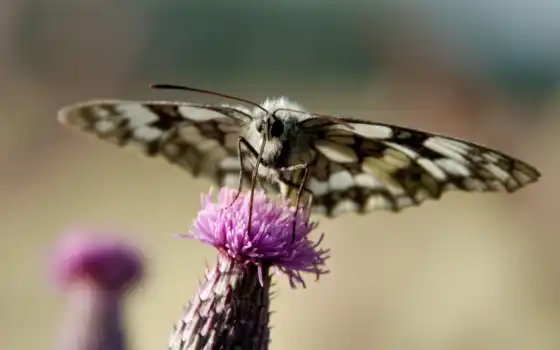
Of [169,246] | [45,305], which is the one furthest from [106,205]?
[45,305]

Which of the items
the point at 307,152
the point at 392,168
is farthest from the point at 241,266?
the point at 392,168

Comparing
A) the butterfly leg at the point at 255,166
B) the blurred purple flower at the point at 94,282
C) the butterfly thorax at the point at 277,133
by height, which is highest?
the butterfly thorax at the point at 277,133

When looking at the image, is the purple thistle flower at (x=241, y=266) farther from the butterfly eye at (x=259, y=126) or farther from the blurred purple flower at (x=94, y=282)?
the blurred purple flower at (x=94, y=282)

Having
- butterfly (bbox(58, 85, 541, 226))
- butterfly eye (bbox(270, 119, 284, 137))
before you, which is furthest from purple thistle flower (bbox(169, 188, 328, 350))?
butterfly eye (bbox(270, 119, 284, 137))

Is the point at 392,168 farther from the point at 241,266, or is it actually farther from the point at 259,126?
the point at 241,266

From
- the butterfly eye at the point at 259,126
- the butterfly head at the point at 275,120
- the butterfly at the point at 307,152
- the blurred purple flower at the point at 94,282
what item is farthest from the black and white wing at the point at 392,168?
the blurred purple flower at the point at 94,282

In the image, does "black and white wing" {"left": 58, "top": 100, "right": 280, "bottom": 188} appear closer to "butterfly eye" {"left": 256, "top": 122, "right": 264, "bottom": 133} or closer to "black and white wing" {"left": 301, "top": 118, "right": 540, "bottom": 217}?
"butterfly eye" {"left": 256, "top": 122, "right": 264, "bottom": 133}

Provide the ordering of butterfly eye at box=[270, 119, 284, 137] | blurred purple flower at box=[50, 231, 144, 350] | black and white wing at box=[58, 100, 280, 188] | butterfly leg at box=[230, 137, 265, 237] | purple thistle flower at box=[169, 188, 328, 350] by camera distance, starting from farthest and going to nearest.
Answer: blurred purple flower at box=[50, 231, 144, 350] < black and white wing at box=[58, 100, 280, 188] < butterfly eye at box=[270, 119, 284, 137] < butterfly leg at box=[230, 137, 265, 237] < purple thistle flower at box=[169, 188, 328, 350]
